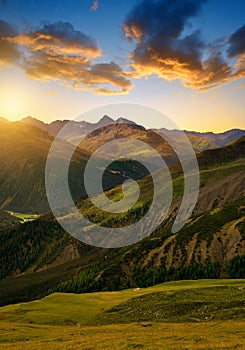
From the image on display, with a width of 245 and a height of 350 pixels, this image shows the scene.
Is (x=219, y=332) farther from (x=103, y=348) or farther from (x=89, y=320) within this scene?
(x=89, y=320)

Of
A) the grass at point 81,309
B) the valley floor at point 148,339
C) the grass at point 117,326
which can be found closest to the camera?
the valley floor at point 148,339

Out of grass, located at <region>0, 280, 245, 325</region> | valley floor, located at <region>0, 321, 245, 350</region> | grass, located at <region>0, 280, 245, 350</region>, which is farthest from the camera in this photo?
grass, located at <region>0, 280, 245, 325</region>

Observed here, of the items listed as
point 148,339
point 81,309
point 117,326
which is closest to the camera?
point 148,339

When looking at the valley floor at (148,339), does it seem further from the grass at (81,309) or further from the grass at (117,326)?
the grass at (81,309)

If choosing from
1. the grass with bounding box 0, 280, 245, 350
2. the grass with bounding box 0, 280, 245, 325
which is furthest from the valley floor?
the grass with bounding box 0, 280, 245, 325

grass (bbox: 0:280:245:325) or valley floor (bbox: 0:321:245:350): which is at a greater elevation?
valley floor (bbox: 0:321:245:350)

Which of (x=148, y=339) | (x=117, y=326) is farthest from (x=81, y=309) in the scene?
(x=148, y=339)

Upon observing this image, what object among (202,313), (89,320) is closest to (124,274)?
(89,320)

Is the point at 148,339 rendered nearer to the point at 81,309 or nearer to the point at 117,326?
the point at 117,326

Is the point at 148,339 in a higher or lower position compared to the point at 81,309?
higher

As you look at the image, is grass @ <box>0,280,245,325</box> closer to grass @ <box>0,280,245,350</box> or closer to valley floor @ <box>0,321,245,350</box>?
grass @ <box>0,280,245,350</box>

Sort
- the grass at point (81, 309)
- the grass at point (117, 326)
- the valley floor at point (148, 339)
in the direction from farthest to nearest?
the grass at point (81, 309), the grass at point (117, 326), the valley floor at point (148, 339)

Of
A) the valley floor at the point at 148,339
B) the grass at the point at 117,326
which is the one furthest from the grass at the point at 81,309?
the valley floor at the point at 148,339

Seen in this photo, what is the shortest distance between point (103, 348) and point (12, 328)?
35.5 meters
